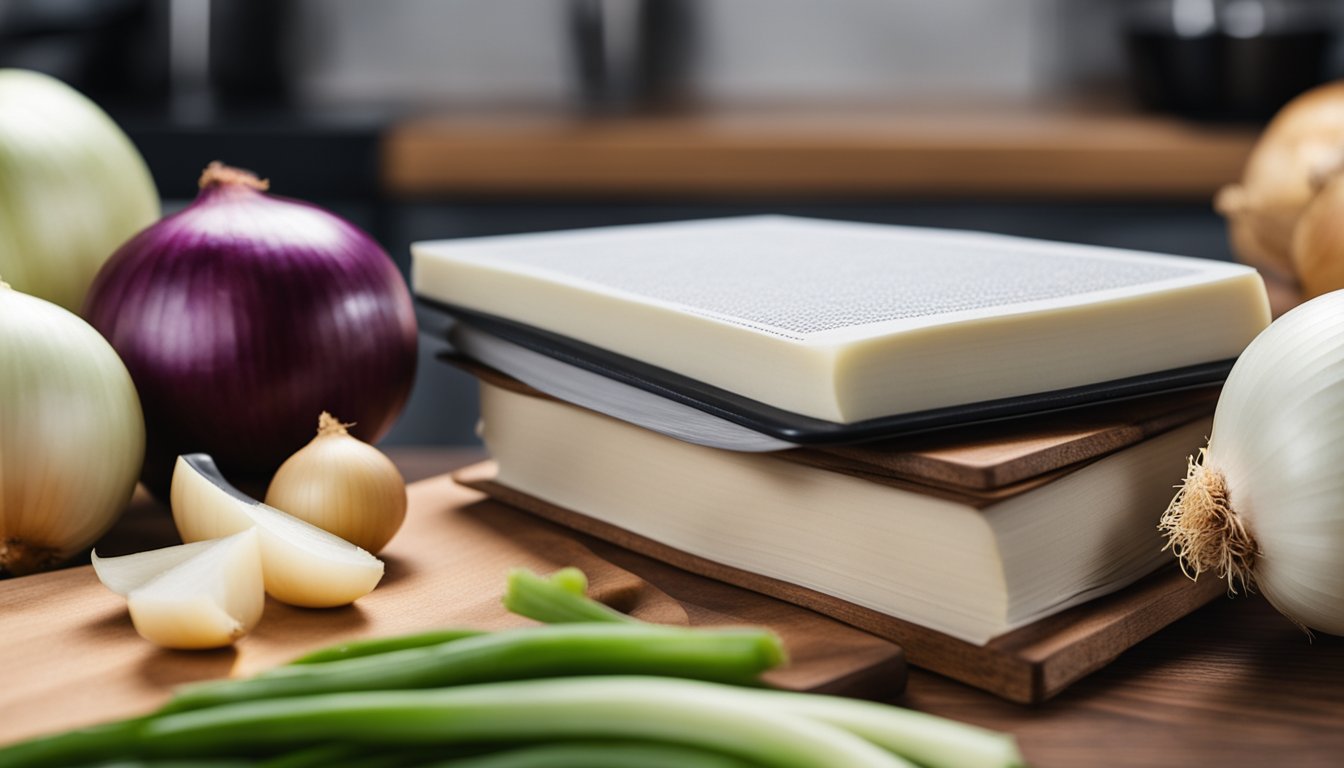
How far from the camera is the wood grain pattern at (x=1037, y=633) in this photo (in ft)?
1.46

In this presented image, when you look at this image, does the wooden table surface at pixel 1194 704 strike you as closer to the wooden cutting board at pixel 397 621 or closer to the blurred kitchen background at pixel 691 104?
the wooden cutting board at pixel 397 621

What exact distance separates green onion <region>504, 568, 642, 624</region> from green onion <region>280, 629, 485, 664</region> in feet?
0.06

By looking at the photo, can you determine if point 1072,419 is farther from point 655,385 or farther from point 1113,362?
point 655,385

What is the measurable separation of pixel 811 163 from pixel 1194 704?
1320 millimetres

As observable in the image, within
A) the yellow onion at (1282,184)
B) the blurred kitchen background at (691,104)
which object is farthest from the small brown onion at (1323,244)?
the blurred kitchen background at (691,104)

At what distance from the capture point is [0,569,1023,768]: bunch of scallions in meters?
0.36

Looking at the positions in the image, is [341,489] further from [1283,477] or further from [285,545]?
[1283,477]

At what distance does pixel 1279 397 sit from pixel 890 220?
50.9 inches

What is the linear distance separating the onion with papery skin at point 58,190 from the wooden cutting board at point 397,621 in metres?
0.19

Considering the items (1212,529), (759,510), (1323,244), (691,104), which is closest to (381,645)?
(759,510)

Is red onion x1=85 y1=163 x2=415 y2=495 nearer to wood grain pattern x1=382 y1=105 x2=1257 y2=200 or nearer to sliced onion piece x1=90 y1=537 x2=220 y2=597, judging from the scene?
sliced onion piece x1=90 y1=537 x2=220 y2=597

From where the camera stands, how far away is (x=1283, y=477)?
0.45 m

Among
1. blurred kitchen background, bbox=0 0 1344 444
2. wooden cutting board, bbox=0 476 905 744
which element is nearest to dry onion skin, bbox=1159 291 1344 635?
wooden cutting board, bbox=0 476 905 744

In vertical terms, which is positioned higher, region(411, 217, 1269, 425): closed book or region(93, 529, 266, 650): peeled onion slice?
region(411, 217, 1269, 425): closed book
